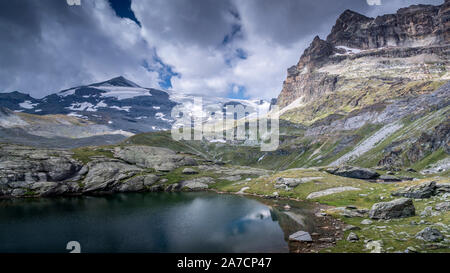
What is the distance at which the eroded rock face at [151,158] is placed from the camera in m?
164

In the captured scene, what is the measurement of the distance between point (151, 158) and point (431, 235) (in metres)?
164

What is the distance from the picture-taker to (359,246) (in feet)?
116

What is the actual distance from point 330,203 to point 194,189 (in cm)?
7351

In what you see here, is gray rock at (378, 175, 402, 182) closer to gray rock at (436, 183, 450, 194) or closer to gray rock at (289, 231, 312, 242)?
gray rock at (436, 183, 450, 194)

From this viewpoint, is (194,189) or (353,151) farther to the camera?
(353,151)

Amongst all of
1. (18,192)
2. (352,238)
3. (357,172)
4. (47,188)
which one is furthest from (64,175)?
(357,172)

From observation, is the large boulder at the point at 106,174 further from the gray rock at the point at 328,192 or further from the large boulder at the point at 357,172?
the large boulder at the point at 357,172

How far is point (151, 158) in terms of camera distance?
565 feet

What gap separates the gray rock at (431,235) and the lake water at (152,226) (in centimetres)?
1973

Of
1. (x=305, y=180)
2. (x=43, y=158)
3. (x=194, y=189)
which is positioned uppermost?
(x=43, y=158)

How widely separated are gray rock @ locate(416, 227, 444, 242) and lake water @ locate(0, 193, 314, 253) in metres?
19.7

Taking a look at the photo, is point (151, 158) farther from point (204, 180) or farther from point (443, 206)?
point (443, 206)
